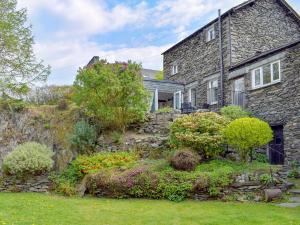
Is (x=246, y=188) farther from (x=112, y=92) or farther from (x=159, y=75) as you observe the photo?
(x=159, y=75)

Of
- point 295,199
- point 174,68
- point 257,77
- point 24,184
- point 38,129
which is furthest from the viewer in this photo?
point 174,68

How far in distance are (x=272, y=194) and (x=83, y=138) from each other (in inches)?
342

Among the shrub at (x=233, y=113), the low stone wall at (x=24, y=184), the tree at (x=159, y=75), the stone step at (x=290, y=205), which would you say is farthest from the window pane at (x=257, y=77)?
the tree at (x=159, y=75)

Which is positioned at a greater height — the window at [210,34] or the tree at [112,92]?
the window at [210,34]

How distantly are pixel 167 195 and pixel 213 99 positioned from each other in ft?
39.1

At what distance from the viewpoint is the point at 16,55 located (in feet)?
57.4

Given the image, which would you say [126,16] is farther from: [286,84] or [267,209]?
[267,209]

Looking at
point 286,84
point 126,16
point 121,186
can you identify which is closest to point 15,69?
point 126,16

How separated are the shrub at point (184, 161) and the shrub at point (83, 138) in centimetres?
471

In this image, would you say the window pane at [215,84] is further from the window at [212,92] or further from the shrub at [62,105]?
the shrub at [62,105]

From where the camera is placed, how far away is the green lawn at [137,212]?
26.9 ft

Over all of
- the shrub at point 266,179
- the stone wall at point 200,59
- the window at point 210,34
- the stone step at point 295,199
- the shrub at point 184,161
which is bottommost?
the stone step at point 295,199

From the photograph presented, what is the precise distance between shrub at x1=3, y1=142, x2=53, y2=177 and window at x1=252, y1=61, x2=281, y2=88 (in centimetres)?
1146

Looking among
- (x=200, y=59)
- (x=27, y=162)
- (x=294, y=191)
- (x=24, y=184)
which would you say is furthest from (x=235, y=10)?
(x=24, y=184)
